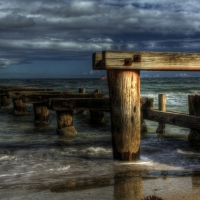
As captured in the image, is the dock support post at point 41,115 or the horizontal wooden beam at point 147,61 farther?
the dock support post at point 41,115

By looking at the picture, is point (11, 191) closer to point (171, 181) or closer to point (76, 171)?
point (76, 171)

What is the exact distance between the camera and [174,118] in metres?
10.1

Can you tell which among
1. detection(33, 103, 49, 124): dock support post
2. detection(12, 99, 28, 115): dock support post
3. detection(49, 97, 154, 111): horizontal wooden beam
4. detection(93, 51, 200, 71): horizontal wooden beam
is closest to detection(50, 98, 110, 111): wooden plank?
detection(49, 97, 154, 111): horizontal wooden beam

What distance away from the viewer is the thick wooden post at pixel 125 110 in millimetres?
6434

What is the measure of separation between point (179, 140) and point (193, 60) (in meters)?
4.77

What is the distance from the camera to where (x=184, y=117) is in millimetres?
9633

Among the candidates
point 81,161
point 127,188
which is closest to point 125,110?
point 127,188

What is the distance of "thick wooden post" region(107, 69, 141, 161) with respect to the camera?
6.43 meters

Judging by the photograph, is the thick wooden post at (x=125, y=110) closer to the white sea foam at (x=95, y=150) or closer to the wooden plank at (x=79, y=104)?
the white sea foam at (x=95, y=150)

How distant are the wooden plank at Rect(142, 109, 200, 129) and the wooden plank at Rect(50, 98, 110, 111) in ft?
5.24

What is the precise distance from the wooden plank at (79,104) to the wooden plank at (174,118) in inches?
62.8

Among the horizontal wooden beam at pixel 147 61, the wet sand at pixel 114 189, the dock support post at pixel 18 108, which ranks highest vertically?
the horizontal wooden beam at pixel 147 61

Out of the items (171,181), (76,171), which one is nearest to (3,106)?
(76,171)

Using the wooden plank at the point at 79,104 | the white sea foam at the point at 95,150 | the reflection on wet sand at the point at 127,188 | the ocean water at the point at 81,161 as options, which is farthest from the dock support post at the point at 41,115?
the reflection on wet sand at the point at 127,188
